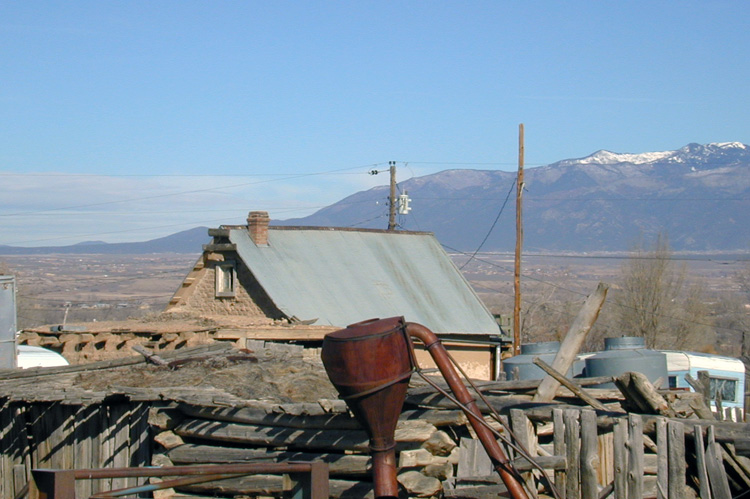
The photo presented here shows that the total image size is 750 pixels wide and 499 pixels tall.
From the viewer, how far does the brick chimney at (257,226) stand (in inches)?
1129

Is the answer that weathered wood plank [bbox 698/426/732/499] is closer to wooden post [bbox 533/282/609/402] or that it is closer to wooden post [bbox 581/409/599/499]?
wooden post [bbox 581/409/599/499]

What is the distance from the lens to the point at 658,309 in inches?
2064

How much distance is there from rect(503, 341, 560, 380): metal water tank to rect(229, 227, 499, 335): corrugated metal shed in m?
7.12

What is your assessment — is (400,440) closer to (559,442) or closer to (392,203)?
(559,442)

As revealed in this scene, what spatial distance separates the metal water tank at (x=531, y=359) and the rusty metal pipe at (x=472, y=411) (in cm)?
998

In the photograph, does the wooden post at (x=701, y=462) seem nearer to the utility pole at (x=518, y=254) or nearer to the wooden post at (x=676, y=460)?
the wooden post at (x=676, y=460)

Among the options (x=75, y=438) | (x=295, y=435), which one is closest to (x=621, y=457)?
(x=295, y=435)

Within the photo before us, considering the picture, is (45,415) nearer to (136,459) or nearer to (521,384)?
(136,459)

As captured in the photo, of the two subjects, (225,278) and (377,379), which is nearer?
(377,379)

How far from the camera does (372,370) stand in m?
8.66

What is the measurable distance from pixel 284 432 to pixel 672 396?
440 cm

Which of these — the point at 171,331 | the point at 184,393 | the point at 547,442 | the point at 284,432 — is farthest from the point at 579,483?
the point at 171,331

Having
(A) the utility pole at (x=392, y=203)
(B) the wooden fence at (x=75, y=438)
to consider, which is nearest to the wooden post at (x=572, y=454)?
(B) the wooden fence at (x=75, y=438)

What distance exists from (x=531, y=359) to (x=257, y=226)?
1199cm
